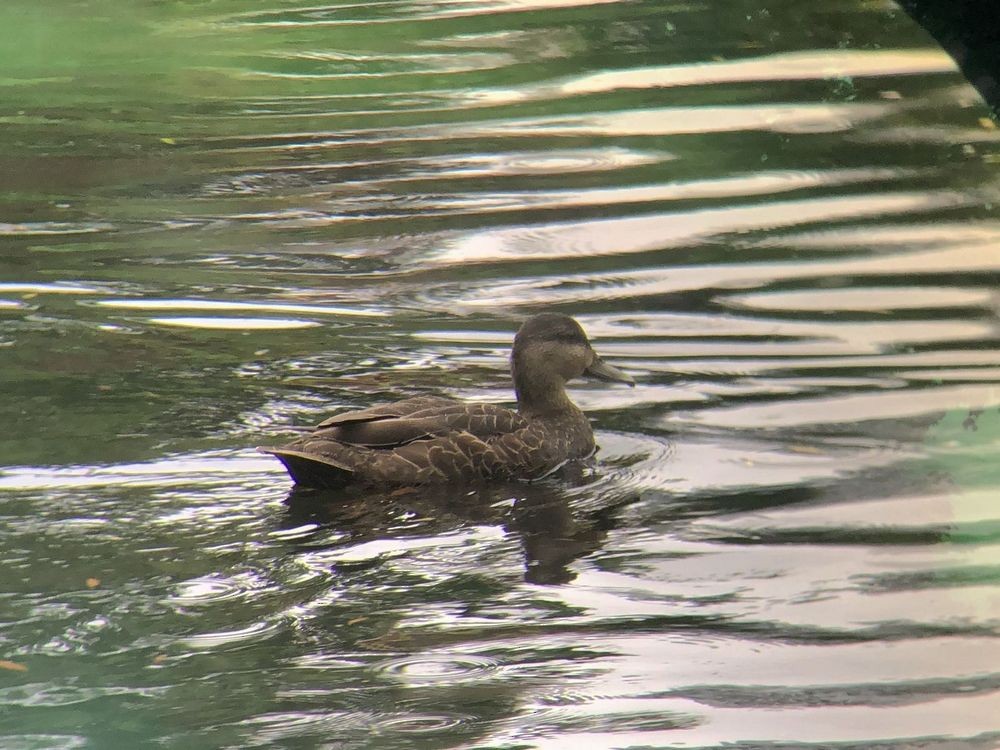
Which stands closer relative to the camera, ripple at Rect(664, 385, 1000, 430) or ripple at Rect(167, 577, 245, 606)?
ripple at Rect(167, 577, 245, 606)

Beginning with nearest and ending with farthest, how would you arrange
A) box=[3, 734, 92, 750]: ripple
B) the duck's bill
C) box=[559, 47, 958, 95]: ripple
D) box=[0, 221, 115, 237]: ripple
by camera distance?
box=[3, 734, 92, 750]: ripple
the duck's bill
box=[0, 221, 115, 237]: ripple
box=[559, 47, 958, 95]: ripple

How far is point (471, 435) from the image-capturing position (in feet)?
25.6

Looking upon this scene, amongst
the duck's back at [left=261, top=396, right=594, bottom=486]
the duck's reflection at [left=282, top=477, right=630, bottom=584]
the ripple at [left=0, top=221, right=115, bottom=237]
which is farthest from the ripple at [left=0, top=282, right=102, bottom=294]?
the duck's reflection at [left=282, top=477, right=630, bottom=584]

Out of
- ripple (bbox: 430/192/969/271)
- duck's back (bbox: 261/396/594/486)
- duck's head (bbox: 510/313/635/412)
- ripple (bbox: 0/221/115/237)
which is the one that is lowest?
duck's back (bbox: 261/396/594/486)

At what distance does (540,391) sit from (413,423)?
2.76 feet

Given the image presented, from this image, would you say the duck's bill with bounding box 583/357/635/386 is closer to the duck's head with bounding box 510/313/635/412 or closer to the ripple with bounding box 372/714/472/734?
the duck's head with bounding box 510/313/635/412

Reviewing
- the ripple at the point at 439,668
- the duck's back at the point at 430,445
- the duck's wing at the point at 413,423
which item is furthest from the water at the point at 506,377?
the duck's wing at the point at 413,423

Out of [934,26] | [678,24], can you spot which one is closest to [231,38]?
[678,24]

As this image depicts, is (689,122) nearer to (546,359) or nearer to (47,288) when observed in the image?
(47,288)

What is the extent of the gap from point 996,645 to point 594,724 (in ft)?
4.80

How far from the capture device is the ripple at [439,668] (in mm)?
5734

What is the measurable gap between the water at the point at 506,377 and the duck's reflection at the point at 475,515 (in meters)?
0.02

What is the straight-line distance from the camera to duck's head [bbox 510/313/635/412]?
8.31m

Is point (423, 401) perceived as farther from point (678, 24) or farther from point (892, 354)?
point (678, 24)
